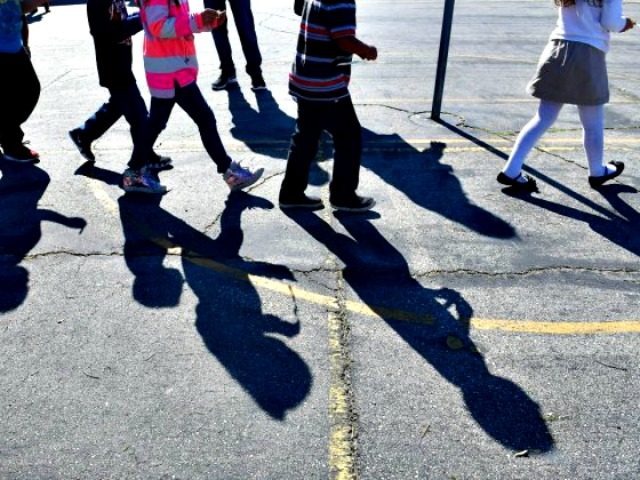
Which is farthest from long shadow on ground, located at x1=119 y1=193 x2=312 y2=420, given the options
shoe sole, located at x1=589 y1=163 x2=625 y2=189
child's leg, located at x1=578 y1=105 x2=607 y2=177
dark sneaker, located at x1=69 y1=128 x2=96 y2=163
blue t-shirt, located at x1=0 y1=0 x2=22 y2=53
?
shoe sole, located at x1=589 y1=163 x2=625 y2=189

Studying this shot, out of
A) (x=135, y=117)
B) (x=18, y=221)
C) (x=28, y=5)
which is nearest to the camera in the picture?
(x=18, y=221)

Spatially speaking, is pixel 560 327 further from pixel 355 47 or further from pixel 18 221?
pixel 18 221

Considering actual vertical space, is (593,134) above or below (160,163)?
above

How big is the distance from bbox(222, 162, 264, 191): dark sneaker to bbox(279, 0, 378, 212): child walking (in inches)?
15.6

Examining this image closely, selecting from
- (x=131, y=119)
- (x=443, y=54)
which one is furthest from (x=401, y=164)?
(x=131, y=119)

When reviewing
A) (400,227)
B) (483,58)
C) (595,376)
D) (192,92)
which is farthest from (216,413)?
(483,58)

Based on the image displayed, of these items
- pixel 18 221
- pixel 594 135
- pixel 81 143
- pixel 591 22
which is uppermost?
pixel 591 22

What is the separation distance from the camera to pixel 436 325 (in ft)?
11.0

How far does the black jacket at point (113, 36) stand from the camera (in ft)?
15.0

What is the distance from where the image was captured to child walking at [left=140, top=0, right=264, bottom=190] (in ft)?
13.5

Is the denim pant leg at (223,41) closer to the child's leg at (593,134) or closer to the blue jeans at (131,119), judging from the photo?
the blue jeans at (131,119)

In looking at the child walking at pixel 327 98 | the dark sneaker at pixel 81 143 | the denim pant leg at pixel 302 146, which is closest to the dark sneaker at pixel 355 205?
the child walking at pixel 327 98

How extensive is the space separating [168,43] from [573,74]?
2987 millimetres

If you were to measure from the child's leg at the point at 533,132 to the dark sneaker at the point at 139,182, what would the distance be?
2.90 m
